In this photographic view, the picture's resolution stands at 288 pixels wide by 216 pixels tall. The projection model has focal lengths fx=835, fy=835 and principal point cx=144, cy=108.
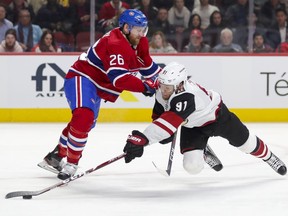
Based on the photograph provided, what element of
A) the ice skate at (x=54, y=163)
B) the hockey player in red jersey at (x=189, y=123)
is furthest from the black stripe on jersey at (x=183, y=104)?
the ice skate at (x=54, y=163)

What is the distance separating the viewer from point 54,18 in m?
8.23

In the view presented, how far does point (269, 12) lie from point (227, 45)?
22.3 inches

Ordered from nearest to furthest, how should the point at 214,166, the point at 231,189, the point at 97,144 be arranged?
the point at 231,189 → the point at 214,166 → the point at 97,144

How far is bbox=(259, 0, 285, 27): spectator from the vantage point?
8391 mm

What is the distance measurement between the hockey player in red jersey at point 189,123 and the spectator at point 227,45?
3.40m

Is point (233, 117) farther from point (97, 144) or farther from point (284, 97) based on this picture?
point (284, 97)

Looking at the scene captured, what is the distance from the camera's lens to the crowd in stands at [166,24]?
8.16 metres

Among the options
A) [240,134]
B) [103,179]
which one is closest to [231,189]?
[240,134]

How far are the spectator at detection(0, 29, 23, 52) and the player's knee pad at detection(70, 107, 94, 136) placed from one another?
344 centimetres

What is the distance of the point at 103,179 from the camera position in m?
4.96

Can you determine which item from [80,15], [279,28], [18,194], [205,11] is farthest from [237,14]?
[18,194]

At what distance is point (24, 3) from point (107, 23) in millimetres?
837

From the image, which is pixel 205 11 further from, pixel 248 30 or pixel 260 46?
pixel 260 46

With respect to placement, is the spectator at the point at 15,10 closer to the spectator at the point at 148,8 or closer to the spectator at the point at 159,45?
the spectator at the point at 148,8
